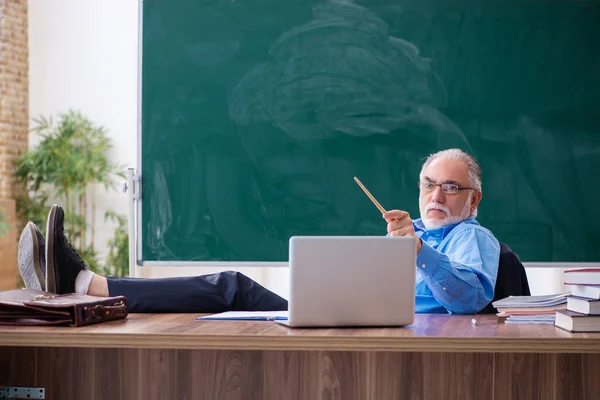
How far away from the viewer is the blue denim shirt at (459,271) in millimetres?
2146

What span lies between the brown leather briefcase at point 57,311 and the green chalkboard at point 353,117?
202 centimetres

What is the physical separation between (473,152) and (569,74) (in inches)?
23.6

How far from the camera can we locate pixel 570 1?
3.71 m

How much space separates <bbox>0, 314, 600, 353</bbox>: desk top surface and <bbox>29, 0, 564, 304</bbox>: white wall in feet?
17.6

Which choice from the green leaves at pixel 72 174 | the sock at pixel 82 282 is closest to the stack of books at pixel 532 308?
the sock at pixel 82 282

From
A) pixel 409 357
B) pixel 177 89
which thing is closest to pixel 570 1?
pixel 177 89

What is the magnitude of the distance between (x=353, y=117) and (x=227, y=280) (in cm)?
162

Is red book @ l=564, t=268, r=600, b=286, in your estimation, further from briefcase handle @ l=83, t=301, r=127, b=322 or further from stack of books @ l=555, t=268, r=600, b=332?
briefcase handle @ l=83, t=301, r=127, b=322

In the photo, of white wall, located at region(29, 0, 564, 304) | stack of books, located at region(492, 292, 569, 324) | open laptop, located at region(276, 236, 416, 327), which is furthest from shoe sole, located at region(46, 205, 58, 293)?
white wall, located at region(29, 0, 564, 304)

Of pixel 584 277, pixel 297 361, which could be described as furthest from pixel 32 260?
pixel 584 277

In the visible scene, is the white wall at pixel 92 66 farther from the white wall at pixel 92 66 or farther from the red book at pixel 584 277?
the red book at pixel 584 277

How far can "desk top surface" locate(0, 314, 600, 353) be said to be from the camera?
4.84ft

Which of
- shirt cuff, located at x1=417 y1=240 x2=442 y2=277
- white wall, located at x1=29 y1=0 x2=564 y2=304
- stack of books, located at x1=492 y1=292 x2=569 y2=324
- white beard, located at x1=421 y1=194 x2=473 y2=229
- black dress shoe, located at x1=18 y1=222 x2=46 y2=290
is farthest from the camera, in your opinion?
white wall, located at x1=29 y1=0 x2=564 y2=304

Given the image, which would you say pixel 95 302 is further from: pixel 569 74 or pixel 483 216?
pixel 569 74
